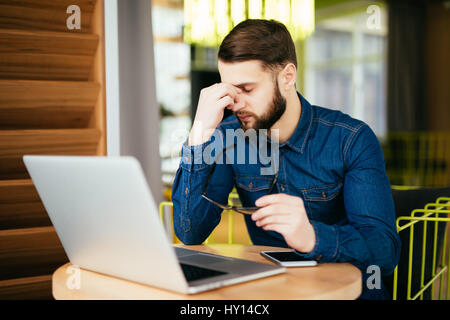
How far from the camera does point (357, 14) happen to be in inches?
297

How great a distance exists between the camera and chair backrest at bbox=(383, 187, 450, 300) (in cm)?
150

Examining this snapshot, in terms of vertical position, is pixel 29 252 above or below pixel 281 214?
below

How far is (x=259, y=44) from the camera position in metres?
1.38

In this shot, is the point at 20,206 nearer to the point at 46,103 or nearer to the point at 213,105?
the point at 46,103

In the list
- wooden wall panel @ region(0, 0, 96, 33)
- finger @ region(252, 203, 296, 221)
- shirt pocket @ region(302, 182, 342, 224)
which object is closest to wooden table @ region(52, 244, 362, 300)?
finger @ region(252, 203, 296, 221)

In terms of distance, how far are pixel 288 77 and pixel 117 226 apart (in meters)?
0.87

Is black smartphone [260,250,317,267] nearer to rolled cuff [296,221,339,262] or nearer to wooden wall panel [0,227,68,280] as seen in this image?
rolled cuff [296,221,339,262]

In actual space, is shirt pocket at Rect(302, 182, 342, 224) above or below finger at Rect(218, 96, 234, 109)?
below

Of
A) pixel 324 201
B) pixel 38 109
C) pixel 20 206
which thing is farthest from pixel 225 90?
pixel 20 206

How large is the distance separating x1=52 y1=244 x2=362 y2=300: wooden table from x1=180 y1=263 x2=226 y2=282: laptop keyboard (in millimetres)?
47

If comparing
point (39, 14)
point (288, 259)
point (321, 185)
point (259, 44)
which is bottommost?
point (288, 259)

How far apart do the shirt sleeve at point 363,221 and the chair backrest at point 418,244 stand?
1.25ft

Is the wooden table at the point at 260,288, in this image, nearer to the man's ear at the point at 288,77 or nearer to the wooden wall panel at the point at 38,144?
the man's ear at the point at 288,77
